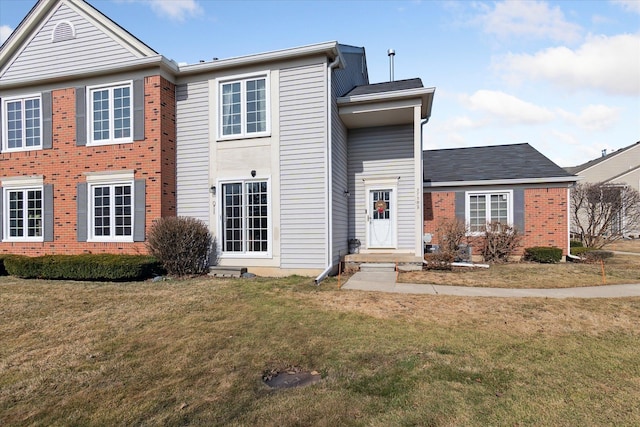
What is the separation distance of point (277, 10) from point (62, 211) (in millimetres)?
8965

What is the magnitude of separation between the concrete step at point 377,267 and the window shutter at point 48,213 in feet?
32.4

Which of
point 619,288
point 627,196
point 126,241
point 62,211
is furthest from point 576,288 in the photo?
point 62,211

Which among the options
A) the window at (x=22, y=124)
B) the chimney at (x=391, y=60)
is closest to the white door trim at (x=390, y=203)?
the chimney at (x=391, y=60)

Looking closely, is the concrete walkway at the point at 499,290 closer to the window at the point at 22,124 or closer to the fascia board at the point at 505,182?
the fascia board at the point at 505,182

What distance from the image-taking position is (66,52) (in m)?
11.2

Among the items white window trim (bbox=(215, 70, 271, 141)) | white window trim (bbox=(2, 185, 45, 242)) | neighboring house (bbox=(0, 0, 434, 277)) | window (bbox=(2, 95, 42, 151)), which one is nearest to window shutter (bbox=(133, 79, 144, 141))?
neighboring house (bbox=(0, 0, 434, 277))

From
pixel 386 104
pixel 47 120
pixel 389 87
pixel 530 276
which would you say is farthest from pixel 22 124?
pixel 530 276

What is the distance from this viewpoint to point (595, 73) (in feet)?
61.3

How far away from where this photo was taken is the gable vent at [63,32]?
11.2 metres

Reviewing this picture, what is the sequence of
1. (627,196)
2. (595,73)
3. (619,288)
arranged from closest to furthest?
1. (619,288)
2. (627,196)
3. (595,73)

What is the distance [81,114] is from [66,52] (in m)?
2.20

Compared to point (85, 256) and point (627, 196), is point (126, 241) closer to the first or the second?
point (85, 256)

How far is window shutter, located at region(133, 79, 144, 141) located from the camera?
1035 cm

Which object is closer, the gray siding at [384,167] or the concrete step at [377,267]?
the concrete step at [377,267]
